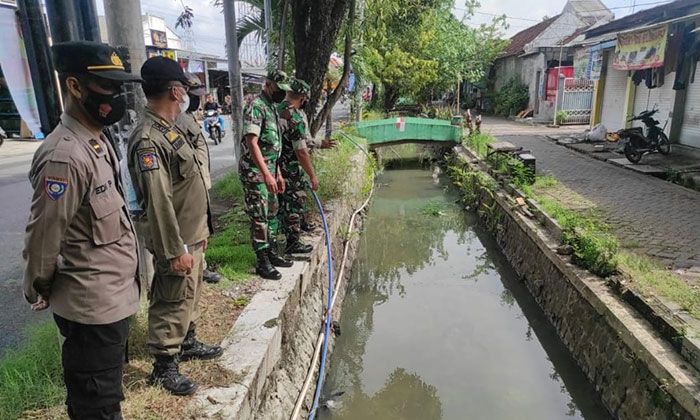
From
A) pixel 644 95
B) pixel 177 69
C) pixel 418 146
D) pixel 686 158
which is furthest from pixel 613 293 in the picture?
pixel 418 146

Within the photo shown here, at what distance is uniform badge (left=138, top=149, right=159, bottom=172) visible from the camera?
2350 millimetres

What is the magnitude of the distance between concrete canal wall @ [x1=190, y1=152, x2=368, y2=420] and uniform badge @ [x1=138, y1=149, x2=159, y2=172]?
3.93ft

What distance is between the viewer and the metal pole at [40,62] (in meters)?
2.41

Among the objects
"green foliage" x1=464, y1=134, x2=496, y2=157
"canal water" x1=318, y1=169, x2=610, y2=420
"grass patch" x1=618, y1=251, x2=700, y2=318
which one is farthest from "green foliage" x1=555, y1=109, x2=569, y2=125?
"grass patch" x1=618, y1=251, x2=700, y2=318

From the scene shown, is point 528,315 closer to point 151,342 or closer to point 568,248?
point 568,248

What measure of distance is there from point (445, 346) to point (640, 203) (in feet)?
13.8

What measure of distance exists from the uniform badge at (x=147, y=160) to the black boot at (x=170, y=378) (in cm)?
101

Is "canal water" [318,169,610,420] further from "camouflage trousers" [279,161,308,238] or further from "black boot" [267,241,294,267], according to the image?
"camouflage trousers" [279,161,308,238]

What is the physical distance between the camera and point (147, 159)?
2.36 meters

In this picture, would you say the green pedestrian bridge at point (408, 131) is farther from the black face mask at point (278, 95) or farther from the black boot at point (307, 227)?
the black face mask at point (278, 95)

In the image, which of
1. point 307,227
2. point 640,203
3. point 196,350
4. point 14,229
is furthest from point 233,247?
point 640,203

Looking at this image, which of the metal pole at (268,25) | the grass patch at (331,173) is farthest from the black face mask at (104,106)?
the metal pole at (268,25)

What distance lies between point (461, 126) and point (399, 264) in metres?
7.57

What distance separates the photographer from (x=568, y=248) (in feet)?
17.8
